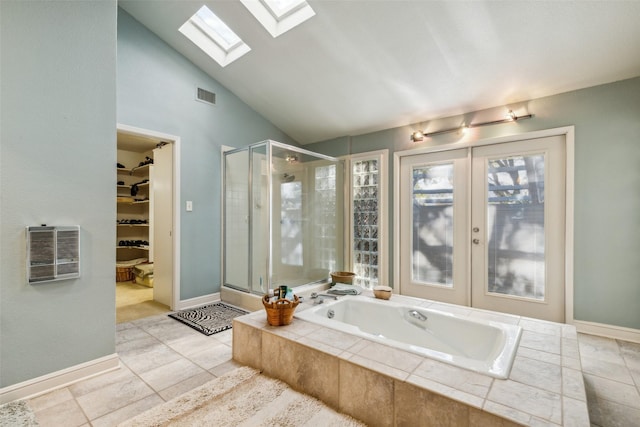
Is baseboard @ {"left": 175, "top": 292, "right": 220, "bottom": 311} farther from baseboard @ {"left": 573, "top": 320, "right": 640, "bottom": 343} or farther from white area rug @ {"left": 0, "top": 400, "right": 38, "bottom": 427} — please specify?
baseboard @ {"left": 573, "top": 320, "right": 640, "bottom": 343}

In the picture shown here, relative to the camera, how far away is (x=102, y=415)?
1625 millimetres

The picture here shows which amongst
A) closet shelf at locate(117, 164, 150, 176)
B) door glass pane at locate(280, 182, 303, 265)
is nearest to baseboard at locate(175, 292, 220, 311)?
door glass pane at locate(280, 182, 303, 265)

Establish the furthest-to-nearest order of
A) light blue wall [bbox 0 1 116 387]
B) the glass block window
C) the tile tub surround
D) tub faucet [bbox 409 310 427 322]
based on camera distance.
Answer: the glass block window < tub faucet [bbox 409 310 427 322] < light blue wall [bbox 0 1 116 387] < the tile tub surround

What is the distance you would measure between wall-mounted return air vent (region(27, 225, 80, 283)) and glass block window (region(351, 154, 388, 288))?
298cm

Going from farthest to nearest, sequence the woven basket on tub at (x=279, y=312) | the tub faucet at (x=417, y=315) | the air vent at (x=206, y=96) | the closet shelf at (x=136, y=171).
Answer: the closet shelf at (x=136, y=171)
the air vent at (x=206, y=96)
the tub faucet at (x=417, y=315)
the woven basket on tub at (x=279, y=312)

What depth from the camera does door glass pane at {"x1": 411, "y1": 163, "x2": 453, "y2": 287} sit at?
3.45 metres

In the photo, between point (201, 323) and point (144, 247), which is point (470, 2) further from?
point (144, 247)

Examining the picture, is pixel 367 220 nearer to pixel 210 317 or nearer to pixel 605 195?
pixel 210 317

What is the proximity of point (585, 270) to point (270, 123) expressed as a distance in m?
4.02

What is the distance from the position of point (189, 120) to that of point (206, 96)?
405mm

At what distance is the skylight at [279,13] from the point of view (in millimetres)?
2678

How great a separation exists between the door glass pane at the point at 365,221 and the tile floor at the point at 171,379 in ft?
6.39

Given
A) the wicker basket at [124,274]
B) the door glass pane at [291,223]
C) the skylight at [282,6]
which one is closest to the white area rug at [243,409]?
the door glass pane at [291,223]

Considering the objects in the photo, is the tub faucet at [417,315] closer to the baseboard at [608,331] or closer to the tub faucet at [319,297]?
the tub faucet at [319,297]
